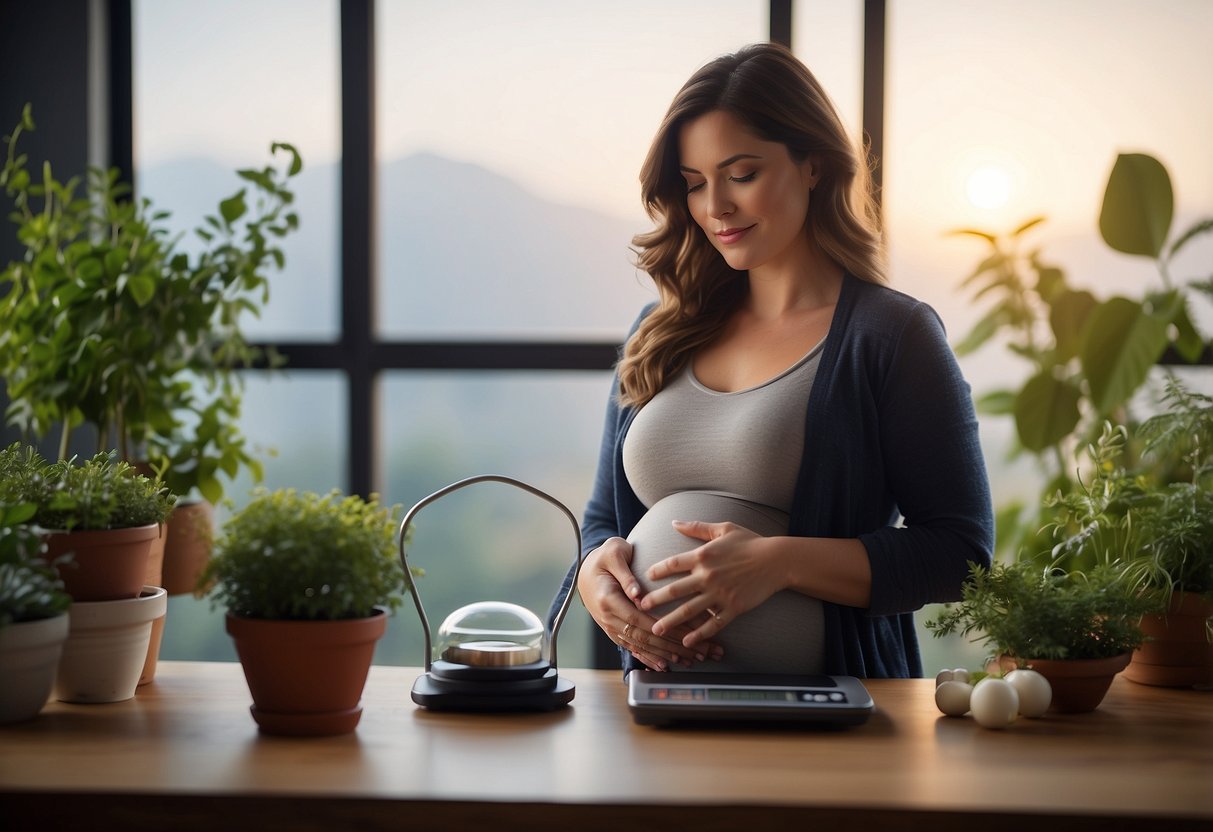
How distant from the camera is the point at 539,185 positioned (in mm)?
2914

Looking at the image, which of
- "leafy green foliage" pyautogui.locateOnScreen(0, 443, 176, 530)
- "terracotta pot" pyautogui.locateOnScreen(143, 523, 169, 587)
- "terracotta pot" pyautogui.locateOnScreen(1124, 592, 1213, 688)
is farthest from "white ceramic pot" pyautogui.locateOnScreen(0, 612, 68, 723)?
"terracotta pot" pyautogui.locateOnScreen(1124, 592, 1213, 688)

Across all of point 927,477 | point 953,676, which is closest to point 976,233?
point 927,477

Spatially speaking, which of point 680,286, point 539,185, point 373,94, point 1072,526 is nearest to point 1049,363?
point 1072,526

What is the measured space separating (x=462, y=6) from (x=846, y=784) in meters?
2.41

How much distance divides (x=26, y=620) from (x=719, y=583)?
89 cm

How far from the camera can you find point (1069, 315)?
107 inches

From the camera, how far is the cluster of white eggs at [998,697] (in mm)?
1282

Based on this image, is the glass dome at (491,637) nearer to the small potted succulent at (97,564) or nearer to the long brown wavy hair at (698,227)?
the small potted succulent at (97,564)

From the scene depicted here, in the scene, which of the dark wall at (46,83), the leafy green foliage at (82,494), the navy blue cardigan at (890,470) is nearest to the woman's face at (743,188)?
the navy blue cardigan at (890,470)

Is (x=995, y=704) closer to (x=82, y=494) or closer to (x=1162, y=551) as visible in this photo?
(x=1162, y=551)

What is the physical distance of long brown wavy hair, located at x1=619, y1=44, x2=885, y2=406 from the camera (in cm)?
184

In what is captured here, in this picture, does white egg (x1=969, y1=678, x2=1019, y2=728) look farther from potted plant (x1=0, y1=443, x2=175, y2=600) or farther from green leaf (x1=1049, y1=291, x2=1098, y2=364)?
green leaf (x1=1049, y1=291, x2=1098, y2=364)

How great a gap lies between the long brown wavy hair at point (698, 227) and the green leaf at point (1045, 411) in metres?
0.84

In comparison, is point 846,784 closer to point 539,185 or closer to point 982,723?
point 982,723
